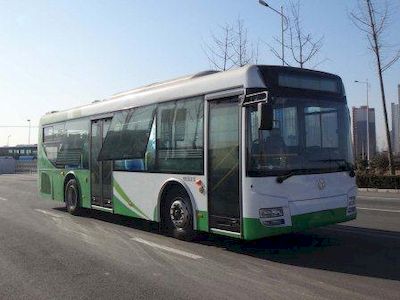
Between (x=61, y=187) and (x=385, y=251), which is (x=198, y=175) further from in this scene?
(x=61, y=187)

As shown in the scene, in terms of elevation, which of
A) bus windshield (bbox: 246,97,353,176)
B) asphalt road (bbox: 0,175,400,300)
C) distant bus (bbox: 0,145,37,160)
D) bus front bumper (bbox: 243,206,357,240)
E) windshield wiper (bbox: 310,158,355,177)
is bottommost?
asphalt road (bbox: 0,175,400,300)

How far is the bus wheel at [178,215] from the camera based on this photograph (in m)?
9.23

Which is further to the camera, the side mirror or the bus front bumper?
the bus front bumper

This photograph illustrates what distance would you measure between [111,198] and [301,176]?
524 centimetres

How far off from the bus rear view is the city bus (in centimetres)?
2

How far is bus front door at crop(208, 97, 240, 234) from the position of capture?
26.5 ft

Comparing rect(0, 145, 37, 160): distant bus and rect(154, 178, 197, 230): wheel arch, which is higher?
rect(0, 145, 37, 160): distant bus

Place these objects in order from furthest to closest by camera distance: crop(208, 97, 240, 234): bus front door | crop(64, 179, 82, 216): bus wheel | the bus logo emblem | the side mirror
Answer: crop(64, 179, 82, 216): bus wheel
the bus logo emblem
crop(208, 97, 240, 234): bus front door
the side mirror

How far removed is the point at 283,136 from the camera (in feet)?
26.4

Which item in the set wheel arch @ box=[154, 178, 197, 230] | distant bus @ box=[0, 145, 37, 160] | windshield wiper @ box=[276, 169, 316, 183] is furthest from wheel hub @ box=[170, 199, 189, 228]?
distant bus @ box=[0, 145, 37, 160]

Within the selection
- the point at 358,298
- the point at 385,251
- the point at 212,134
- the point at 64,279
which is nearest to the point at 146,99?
the point at 212,134

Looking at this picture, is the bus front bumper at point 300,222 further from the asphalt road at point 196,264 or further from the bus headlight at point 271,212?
the asphalt road at point 196,264

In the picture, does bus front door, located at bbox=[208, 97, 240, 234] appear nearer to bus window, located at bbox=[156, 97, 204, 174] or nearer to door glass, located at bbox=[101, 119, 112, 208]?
bus window, located at bbox=[156, 97, 204, 174]

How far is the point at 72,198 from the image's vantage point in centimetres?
1412
